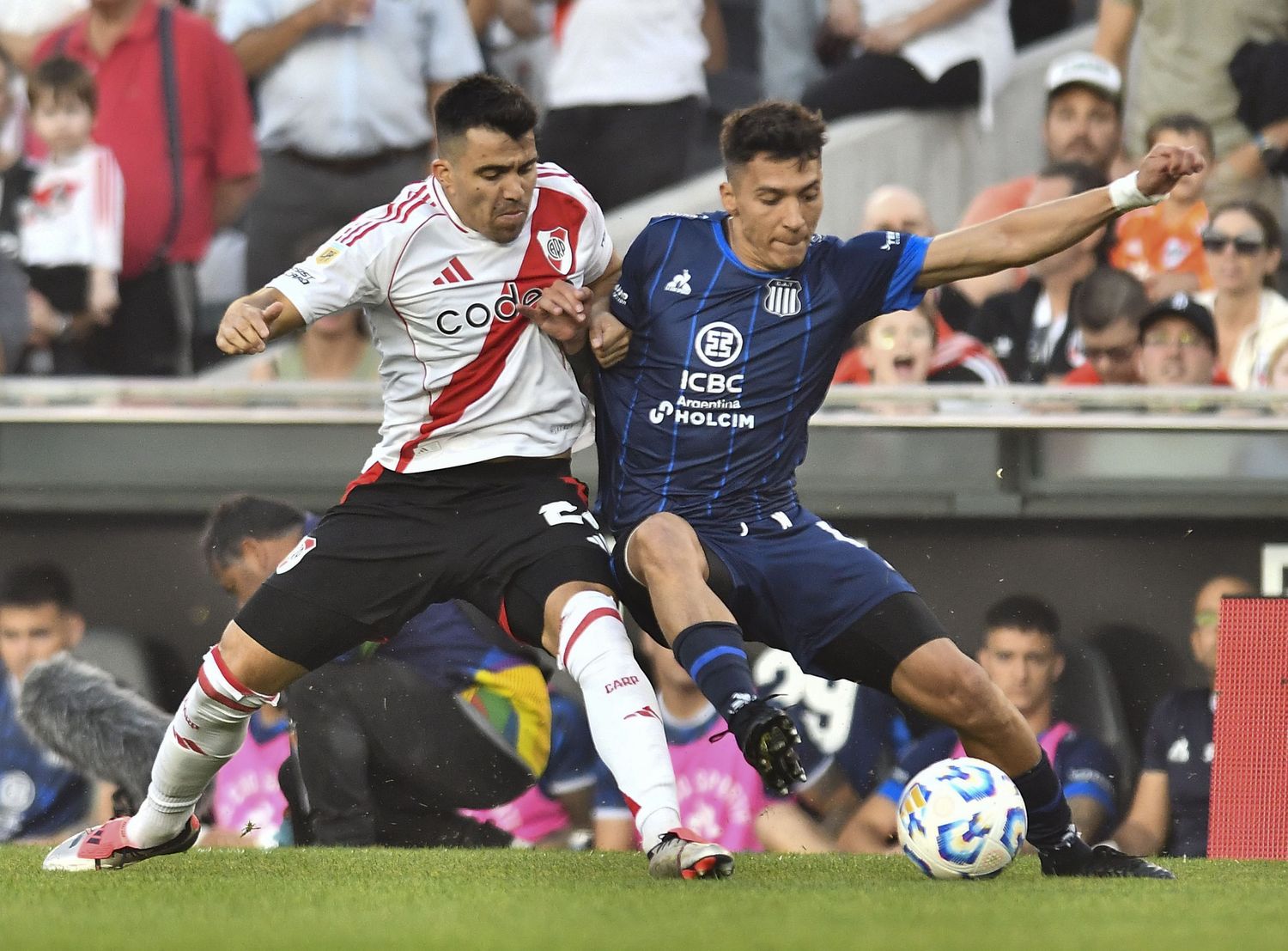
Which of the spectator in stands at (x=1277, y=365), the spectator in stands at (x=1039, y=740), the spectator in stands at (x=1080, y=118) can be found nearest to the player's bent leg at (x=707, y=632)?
the spectator in stands at (x=1039, y=740)

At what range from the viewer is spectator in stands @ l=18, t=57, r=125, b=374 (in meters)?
7.83

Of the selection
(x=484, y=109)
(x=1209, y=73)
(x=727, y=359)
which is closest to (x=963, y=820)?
(x=727, y=359)

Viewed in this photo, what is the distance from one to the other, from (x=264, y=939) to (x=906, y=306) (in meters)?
2.47

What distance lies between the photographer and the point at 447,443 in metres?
5.02

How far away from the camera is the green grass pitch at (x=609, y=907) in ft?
11.7

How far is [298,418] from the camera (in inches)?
286

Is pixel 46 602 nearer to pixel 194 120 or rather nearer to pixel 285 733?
pixel 285 733

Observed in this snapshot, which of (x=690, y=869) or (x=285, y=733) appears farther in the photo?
(x=285, y=733)

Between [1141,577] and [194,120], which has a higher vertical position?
[194,120]

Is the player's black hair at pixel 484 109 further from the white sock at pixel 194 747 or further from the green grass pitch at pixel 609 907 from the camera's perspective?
the green grass pitch at pixel 609 907

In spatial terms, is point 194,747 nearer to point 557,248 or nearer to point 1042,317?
point 557,248

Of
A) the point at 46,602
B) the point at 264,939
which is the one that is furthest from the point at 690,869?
the point at 46,602

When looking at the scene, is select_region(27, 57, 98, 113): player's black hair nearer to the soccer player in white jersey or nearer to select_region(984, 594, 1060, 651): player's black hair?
the soccer player in white jersey

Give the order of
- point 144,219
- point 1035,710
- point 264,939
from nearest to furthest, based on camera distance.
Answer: point 264,939 → point 1035,710 → point 144,219
